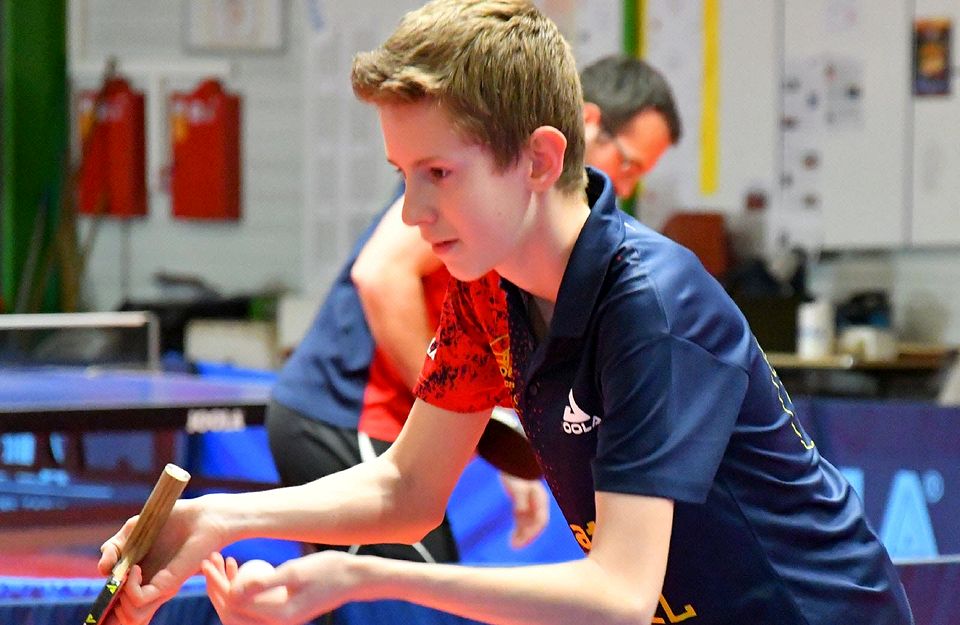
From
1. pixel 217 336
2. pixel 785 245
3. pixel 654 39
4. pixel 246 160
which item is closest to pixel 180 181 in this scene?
pixel 246 160

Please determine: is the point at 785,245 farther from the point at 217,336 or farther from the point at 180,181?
the point at 180,181

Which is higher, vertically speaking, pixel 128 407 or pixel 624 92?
pixel 624 92

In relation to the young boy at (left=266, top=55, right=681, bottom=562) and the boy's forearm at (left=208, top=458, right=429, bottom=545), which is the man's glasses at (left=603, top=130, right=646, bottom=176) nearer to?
the young boy at (left=266, top=55, right=681, bottom=562)

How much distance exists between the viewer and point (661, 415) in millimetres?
1331

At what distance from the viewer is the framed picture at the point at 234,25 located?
925 cm

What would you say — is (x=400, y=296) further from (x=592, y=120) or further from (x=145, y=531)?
(x=145, y=531)

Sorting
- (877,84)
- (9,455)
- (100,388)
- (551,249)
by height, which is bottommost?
(9,455)

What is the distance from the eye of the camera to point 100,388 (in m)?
4.65

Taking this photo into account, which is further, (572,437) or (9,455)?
(9,455)

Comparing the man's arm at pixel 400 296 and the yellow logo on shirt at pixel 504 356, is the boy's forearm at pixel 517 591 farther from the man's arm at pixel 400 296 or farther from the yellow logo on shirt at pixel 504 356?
the man's arm at pixel 400 296

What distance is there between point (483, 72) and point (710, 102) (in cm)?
615

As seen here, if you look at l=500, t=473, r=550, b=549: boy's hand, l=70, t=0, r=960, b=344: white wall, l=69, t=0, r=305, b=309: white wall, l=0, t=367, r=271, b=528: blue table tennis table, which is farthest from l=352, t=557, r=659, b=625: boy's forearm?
l=69, t=0, r=305, b=309: white wall

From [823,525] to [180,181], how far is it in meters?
8.45

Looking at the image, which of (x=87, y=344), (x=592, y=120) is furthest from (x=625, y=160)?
(x=87, y=344)
